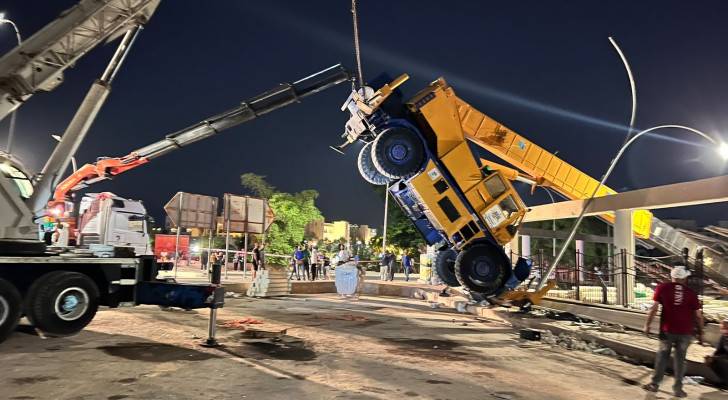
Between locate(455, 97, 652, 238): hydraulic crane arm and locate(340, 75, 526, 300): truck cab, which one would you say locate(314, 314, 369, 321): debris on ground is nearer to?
locate(340, 75, 526, 300): truck cab

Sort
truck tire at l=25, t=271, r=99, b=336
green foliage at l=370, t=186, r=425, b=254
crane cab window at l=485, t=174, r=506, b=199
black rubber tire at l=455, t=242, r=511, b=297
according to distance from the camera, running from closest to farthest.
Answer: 1. truck tire at l=25, t=271, r=99, b=336
2. black rubber tire at l=455, t=242, r=511, b=297
3. crane cab window at l=485, t=174, r=506, b=199
4. green foliage at l=370, t=186, r=425, b=254

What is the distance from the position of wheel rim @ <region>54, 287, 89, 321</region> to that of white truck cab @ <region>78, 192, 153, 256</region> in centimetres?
664

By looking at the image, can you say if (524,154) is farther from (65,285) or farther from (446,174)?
(65,285)

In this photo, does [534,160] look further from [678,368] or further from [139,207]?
[139,207]

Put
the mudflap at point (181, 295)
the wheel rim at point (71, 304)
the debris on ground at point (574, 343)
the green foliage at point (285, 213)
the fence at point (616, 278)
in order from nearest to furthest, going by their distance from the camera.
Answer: the wheel rim at point (71, 304), the mudflap at point (181, 295), the debris on ground at point (574, 343), the fence at point (616, 278), the green foliage at point (285, 213)

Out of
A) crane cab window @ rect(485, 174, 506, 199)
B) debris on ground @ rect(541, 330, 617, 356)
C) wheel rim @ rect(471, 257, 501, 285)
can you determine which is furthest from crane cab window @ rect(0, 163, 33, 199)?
debris on ground @ rect(541, 330, 617, 356)

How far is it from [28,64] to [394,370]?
779cm

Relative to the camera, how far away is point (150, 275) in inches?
354

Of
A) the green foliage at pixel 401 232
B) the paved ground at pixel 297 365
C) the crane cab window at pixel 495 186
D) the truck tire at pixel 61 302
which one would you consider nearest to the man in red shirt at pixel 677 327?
the paved ground at pixel 297 365

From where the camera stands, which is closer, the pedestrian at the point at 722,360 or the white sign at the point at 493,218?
the pedestrian at the point at 722,360

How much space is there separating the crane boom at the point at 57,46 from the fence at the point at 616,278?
1186 centimetres

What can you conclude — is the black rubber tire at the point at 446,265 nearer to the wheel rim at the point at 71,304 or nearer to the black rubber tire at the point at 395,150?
the black rubber tire at the point at 395,150

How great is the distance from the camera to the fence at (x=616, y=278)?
11539 millimetres

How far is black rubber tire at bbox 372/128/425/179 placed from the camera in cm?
1186
